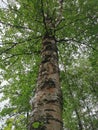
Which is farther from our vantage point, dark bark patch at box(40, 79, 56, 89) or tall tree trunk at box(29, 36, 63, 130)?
dark bark patch at box(40, 79, 56, 89)

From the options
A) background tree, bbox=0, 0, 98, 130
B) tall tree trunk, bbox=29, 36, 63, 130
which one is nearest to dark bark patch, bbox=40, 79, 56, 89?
tall tree trunk, bbox=29, 36, 63, 130

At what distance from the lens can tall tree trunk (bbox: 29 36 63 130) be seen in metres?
2.53

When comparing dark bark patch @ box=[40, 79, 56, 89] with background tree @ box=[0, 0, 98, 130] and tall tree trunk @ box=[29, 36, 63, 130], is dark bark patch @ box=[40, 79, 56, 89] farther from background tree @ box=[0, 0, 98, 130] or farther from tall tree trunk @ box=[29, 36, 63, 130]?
background tree @ box=[0, 0, 98, 130]

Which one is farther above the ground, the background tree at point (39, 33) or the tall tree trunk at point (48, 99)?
the background tree at point (39, 33)

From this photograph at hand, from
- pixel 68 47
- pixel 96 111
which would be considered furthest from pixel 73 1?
pixel 96 111

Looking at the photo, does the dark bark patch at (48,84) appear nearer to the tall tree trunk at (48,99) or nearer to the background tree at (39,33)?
the tall tree trunk at (48,99)

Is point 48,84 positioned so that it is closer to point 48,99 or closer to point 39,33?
point 48,99

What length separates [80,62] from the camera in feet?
69.9

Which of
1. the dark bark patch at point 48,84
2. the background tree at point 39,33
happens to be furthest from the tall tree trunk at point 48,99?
the background tree at point 39,33

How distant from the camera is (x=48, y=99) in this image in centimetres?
296

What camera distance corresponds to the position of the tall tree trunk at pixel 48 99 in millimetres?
2530

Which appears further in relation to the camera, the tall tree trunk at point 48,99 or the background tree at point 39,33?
the background tree at point 39,33

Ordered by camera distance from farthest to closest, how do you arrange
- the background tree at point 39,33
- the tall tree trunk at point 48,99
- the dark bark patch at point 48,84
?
the background tree at point 39,33
the dark bark patch at point 48,84
the tall tree trunk at point 48,99

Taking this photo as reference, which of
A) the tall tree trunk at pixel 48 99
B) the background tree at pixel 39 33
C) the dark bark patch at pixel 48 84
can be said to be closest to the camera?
the tall tree trunk at pixel 48 99
